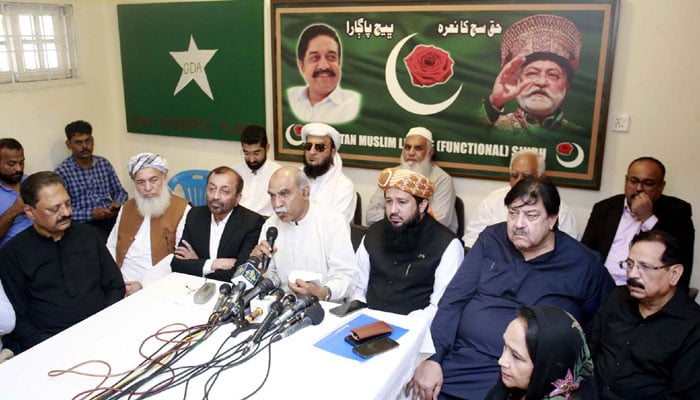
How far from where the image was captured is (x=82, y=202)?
4941 millimetres

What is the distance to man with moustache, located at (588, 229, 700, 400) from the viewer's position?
2246mm

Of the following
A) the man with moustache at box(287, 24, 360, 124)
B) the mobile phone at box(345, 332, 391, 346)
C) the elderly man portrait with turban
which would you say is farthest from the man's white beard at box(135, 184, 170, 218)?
the elderly man portrait with turban

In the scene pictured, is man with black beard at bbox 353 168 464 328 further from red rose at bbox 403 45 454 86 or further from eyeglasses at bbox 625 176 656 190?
red rose at bbox 403 45 454 86

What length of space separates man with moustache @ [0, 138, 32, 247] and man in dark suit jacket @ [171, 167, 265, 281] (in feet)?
4.85

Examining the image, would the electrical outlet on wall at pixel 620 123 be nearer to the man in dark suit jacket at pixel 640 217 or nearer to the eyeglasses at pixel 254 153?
the man in dark suit jacket at pixel 640 217

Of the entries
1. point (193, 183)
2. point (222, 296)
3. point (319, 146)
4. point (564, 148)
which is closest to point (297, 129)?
point (319, 146)

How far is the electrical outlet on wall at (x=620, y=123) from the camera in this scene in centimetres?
402

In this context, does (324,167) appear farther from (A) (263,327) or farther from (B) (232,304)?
(A) (263,327)

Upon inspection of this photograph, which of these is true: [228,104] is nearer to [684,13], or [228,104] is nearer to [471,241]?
[471,241]

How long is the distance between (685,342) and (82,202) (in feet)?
14.8

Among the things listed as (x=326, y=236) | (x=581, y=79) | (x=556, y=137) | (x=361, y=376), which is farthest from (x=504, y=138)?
(x=361, y=376)

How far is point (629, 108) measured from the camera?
400cm

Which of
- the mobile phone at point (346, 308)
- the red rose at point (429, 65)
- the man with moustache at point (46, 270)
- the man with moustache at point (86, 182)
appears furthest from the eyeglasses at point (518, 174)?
the man with moustache at point (86, 182)

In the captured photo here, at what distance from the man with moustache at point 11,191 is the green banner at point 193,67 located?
5.30ft
